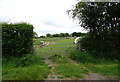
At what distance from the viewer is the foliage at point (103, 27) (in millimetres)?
5684

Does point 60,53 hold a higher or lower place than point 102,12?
lower

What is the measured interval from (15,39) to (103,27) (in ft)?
A: 18.4

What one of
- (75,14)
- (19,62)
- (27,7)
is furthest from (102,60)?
(27,7)

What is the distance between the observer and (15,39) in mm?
5012

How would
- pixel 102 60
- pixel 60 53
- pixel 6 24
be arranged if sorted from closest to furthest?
1. pixel 6 24
2. pixel 102 60
3. pixel 60 53

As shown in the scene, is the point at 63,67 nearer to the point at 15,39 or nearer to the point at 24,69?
the point at 24,69

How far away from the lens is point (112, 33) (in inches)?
230

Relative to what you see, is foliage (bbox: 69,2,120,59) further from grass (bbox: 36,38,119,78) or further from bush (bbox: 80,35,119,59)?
grass (bbox: 36,38,119,78)

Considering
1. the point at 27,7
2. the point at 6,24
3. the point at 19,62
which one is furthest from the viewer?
the point at 27,7

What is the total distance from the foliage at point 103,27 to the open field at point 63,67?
0.78 m

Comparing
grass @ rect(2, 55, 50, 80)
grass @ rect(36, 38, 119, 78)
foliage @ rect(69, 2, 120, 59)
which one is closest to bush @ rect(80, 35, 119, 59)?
foliage @ rect(69, 2, 120, 59)

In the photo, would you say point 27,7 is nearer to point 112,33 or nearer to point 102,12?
point 102,12

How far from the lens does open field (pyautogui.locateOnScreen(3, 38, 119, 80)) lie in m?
3.39

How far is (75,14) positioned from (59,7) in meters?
1.64
